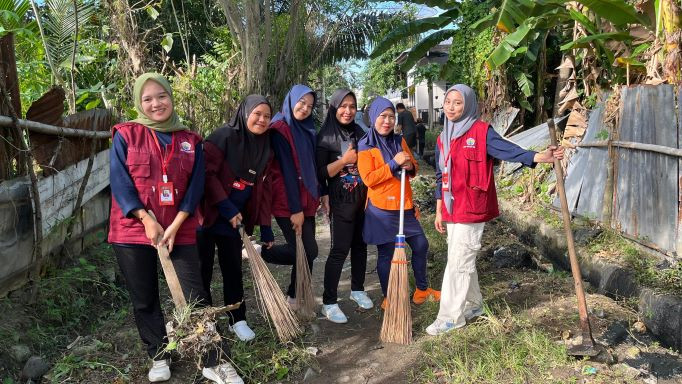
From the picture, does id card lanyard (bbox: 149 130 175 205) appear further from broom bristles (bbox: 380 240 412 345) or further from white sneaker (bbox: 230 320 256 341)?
broom bristles (bbox: 380 240 412 345)

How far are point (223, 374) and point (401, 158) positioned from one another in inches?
67.1

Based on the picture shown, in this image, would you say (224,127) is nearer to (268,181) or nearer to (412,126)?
(268,181)

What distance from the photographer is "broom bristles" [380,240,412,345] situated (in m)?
3.39

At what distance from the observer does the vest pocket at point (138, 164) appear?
2656 millimetres

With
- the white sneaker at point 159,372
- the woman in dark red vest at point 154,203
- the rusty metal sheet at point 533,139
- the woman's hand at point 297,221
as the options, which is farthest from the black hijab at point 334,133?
the rusty metal sheet at point 533,139

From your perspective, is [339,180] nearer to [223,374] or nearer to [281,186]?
[281,186]


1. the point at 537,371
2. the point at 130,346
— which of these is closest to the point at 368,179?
the point at 537,371

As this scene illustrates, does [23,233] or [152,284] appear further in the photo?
[23,233]

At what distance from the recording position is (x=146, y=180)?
269 cm

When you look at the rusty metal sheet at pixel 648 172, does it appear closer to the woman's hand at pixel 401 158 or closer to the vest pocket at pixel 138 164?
the woman's hand at pixel 401 158

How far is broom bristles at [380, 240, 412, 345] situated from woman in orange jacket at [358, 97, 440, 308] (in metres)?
0.28

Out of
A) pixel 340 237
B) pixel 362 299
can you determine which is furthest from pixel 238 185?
pixel 362 299

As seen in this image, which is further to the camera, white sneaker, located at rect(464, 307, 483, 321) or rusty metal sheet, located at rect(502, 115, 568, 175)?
rusty metal sheet, located at rect(502, 115, 568, 175)

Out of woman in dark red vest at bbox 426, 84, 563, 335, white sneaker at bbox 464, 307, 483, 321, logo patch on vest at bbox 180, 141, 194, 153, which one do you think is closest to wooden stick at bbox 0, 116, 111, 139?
logo patch on vest at bbox 180, 141, 194, 153
